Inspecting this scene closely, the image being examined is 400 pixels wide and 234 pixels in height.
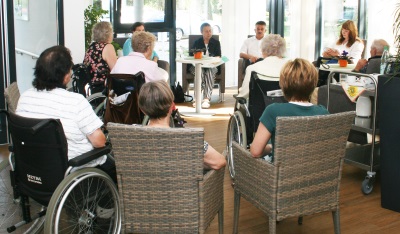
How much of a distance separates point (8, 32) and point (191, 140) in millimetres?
3931

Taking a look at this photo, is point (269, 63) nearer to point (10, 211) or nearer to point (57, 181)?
point (10, 211)

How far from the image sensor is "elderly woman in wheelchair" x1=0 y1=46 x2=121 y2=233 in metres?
2.98

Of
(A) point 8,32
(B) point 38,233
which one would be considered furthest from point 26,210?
(A) point 8,32

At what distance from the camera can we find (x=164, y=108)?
3.02m

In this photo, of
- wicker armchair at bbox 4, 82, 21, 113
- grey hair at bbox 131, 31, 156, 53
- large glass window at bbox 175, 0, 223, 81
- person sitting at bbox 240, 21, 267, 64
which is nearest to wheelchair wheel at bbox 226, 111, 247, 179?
grey hair at bbox 131, 31, 156, 53

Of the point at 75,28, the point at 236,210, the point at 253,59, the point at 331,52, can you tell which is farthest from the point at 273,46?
the point at 253,59

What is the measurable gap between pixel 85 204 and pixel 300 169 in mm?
1169

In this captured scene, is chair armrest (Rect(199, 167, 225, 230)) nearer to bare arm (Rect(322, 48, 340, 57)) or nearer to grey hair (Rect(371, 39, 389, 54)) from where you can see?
grey hair (Rect(371, 39, 389, 54))

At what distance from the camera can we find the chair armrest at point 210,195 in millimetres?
2871

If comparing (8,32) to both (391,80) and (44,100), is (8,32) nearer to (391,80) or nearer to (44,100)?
(44,100)

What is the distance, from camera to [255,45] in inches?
353

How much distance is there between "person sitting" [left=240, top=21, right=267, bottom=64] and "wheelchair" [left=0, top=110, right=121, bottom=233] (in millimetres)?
5777

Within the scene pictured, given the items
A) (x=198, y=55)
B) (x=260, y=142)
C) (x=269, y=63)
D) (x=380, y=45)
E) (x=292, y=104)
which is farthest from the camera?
(x=198, y=55)

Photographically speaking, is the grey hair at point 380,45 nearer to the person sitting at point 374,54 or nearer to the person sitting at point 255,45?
the person sitting at point 374,54
